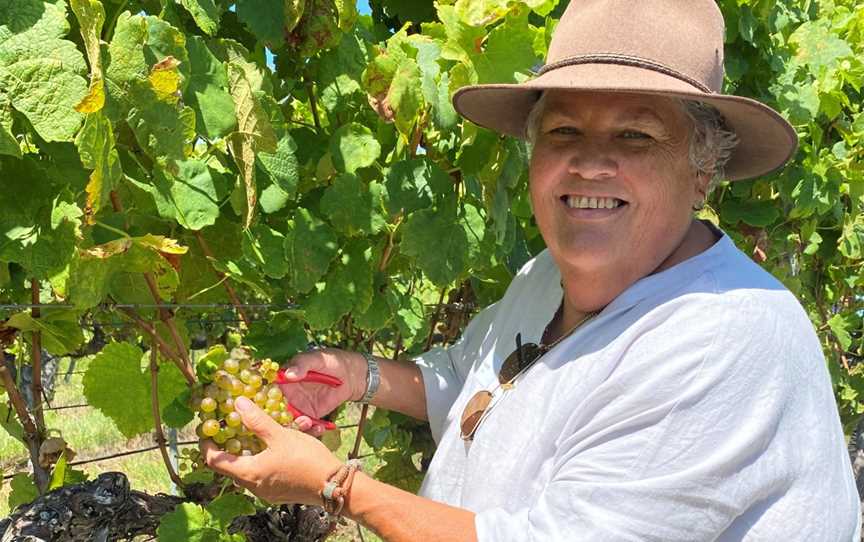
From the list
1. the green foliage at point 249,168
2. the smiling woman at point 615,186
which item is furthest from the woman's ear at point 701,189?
the green foliage at point 249,168

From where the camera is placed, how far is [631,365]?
1.43 meters

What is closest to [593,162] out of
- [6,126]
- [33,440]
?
[6,126]

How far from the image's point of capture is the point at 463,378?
2.07m

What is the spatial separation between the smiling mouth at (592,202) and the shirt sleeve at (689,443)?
9.3 inches

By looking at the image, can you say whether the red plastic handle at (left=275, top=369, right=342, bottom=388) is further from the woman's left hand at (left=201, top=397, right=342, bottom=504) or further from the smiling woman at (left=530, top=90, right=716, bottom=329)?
the smiling woman at (left=530, top=90, right=716, bottom=329)

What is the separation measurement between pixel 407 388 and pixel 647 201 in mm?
700

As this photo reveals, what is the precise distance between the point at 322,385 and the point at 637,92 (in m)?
0.80

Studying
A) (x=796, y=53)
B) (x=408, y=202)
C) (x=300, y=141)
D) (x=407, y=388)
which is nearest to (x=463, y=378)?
(x=407, y=388)

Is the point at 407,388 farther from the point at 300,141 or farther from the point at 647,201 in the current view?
the point at 647,201

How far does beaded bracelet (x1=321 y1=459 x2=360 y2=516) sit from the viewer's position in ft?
4.89

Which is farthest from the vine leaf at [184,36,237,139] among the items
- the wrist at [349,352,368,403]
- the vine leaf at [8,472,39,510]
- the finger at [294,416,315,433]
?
the vine leaf at [8,472,39,510]

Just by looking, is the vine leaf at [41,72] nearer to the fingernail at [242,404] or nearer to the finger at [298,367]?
the fingernail at [242,404]

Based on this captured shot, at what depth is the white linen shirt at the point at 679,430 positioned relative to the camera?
1345mm

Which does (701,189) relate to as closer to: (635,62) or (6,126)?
(635,62)
